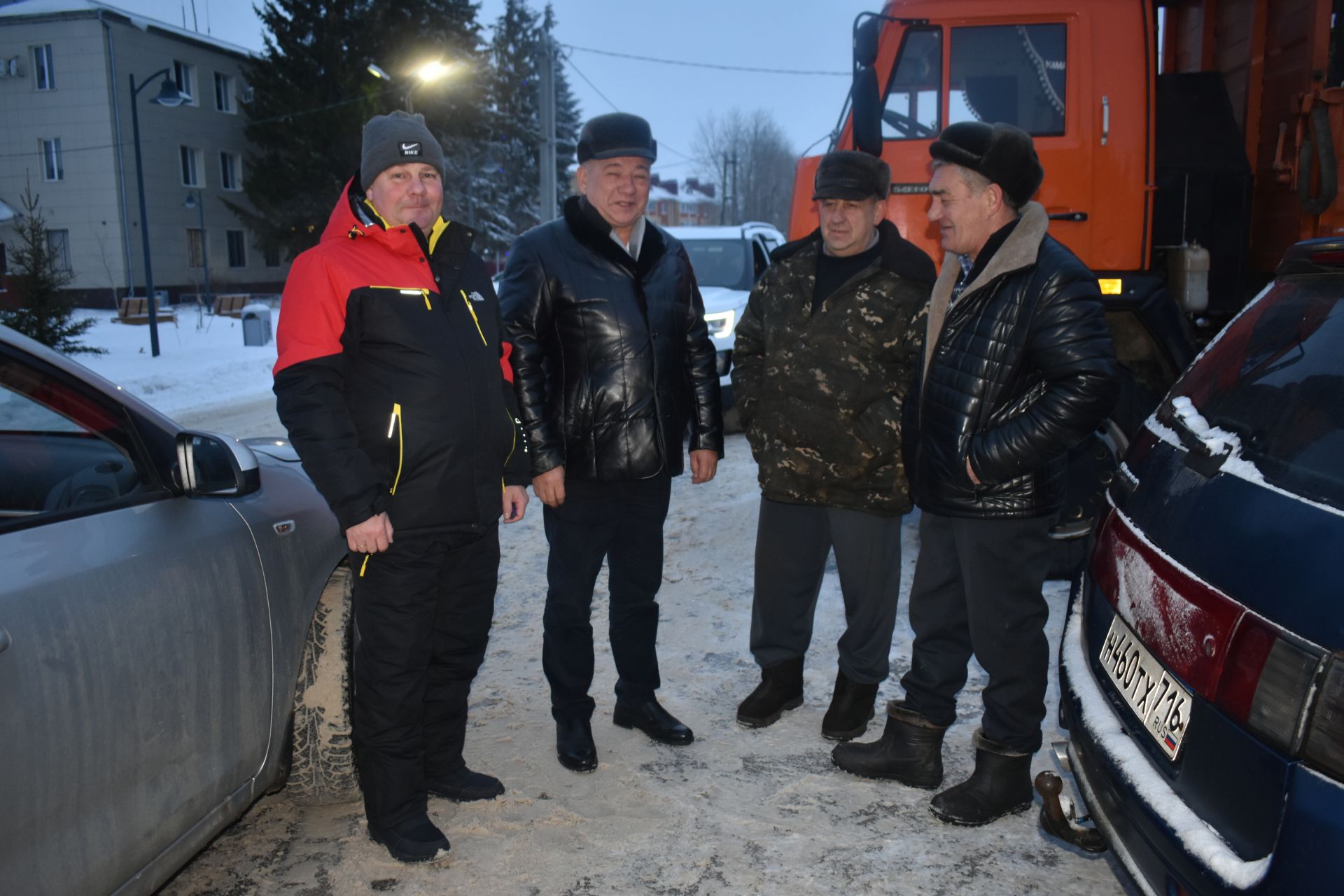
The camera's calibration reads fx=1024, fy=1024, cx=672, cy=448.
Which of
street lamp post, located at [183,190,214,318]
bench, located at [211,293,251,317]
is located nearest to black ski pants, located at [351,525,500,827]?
bench, located at [211,293,251,317]

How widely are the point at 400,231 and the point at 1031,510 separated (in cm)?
191

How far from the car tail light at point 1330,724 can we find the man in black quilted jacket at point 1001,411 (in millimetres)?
1325

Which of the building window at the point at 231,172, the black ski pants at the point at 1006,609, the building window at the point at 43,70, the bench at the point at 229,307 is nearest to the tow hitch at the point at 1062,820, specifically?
the black ski pants at the point at 1006,609

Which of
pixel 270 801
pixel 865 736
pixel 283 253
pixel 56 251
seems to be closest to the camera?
pixel 270 801

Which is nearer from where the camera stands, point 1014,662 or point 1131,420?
point 1014,662

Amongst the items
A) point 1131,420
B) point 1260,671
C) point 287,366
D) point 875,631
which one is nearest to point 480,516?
point 287,366

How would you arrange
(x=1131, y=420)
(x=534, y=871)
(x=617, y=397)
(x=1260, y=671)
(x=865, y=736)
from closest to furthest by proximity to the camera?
(x=1260, y=671)
(x=534, y=871)
(x=617, y=397)
(x=865, y=736)
(x=1131, y=420)

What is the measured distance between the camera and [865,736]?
362 cm

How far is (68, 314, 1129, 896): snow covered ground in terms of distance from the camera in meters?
2.71

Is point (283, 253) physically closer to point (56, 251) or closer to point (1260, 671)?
point (56, 251)

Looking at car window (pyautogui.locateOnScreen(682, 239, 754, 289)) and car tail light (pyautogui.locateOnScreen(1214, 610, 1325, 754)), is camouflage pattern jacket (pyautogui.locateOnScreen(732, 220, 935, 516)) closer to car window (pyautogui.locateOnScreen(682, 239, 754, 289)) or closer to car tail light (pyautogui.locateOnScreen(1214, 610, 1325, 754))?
car tail light (pyautogui.locateOnScreen(1214, 610, 1325, 754))

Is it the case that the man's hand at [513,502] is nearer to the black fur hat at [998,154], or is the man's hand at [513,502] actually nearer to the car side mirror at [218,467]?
the car side mirror at [218,467]

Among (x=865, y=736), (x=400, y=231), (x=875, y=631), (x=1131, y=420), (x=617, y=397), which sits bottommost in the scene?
(x=865, y=736)

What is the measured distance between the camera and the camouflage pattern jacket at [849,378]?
11.2 feet
